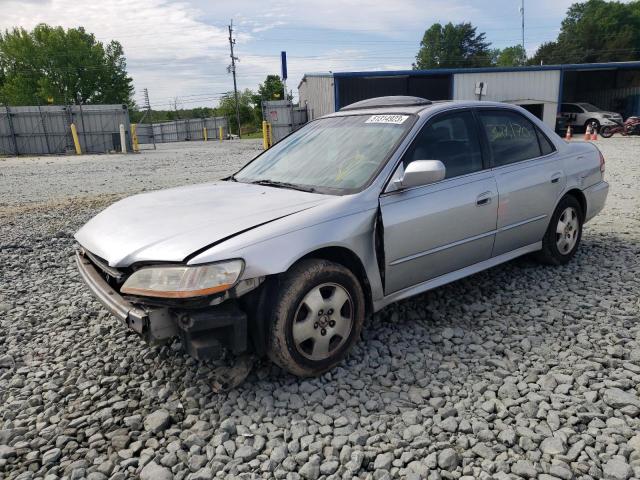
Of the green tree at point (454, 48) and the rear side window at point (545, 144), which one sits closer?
the rear side window at point (545, 144)

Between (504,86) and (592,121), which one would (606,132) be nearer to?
(592,121)

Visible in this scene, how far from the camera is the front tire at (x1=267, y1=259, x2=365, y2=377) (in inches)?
105

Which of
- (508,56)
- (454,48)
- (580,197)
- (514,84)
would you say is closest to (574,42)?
(454,48)

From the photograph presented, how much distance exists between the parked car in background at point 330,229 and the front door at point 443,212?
1 centimetres

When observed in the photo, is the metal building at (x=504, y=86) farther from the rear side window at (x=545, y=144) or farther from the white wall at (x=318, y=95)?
the rear side window at (x=545, y=144)

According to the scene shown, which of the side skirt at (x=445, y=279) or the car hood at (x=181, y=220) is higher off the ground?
the car hood at (x=181, y=220)

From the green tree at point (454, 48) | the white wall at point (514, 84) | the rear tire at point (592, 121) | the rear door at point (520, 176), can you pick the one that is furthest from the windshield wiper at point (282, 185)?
the green tree at point (454, 48)

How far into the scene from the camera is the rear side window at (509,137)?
3.92 m

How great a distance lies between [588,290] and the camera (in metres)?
4.05

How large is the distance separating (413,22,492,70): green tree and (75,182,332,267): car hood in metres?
98.1

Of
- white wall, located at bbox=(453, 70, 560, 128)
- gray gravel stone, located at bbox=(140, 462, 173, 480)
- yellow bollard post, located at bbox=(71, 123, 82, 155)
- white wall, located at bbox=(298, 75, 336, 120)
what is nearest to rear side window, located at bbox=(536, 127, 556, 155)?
gray gravel stone, located at bbox=(140, 462, 173, 480)

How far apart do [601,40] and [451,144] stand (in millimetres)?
84142

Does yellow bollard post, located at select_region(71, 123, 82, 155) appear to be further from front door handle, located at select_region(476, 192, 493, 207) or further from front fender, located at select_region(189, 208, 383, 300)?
front fender, located at select_region(189, 208, 383, 300)

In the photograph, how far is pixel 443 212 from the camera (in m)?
3.36
